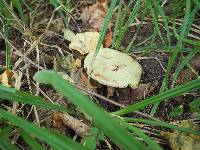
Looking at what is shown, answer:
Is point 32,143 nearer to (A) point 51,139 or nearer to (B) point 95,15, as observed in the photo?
(A) point 51,139

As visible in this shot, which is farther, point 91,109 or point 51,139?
point 51,139

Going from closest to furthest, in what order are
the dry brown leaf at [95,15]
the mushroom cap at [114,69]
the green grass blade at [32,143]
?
the green grass blade at [32,143]
the mushroom cap at [114,69]
the dry brown leaf at [95,15]

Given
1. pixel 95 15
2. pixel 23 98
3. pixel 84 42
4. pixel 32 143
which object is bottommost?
pixel 32 143

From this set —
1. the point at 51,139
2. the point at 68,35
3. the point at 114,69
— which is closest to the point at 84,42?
the point at 68,35

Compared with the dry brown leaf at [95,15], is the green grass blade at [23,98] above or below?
below

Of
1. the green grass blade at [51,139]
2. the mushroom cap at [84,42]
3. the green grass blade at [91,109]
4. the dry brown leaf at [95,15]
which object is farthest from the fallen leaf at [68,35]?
the green grass blade at [91,109]

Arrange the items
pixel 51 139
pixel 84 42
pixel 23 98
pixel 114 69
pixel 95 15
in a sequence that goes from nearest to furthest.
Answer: pixel 51 139 → pixel 23 98 → pixel 114 69 → pixel 84 42 → pixel 95 15

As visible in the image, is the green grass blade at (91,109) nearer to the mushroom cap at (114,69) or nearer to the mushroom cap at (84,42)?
the mushroom cap at (114,69)
